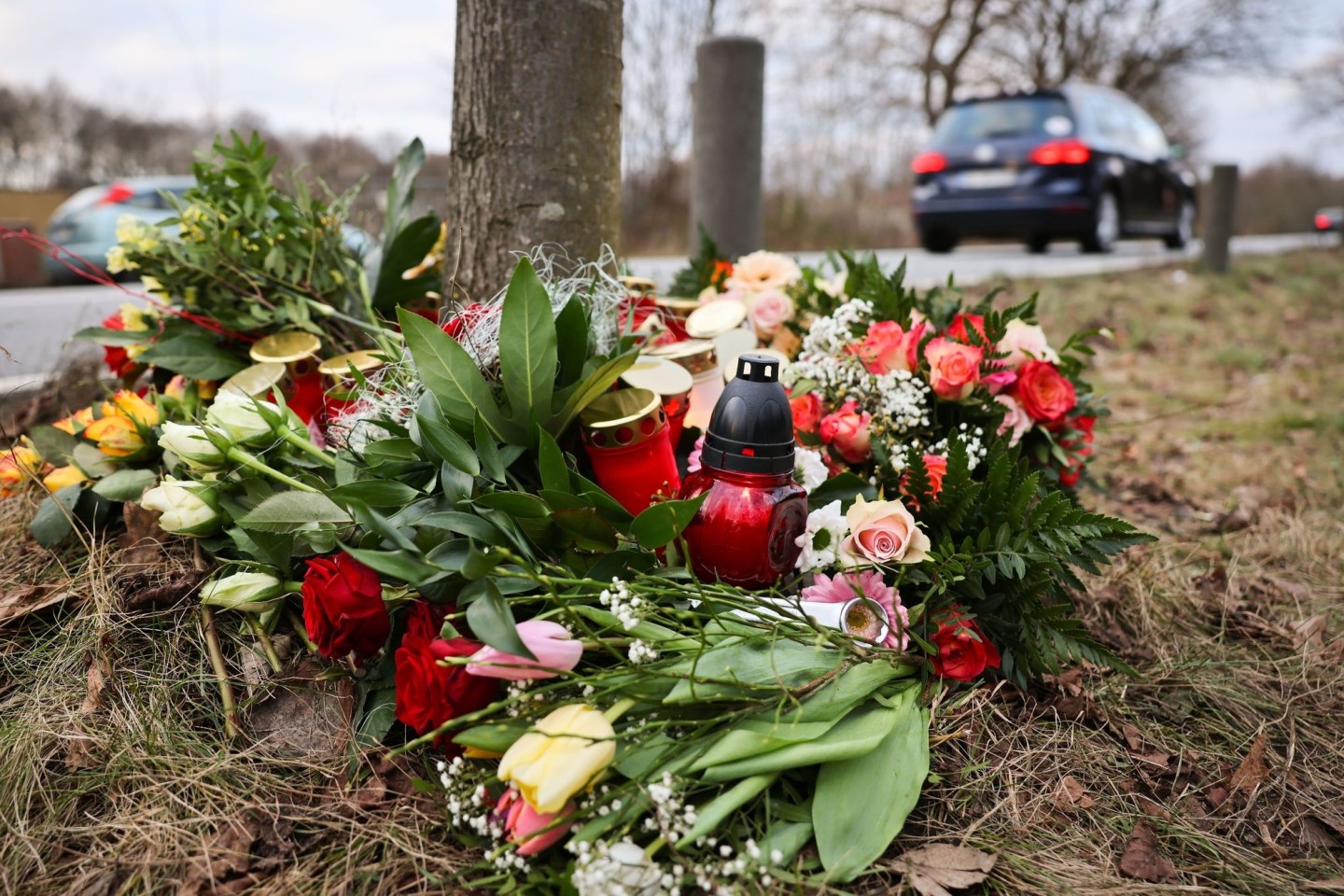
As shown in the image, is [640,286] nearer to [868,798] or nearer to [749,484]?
[749,484]

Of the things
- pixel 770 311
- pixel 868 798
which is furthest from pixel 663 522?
pixel 770 311

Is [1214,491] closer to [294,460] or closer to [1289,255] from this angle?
[294,460]

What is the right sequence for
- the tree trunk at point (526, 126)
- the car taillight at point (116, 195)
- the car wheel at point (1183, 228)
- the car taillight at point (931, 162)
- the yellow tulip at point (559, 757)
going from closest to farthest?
the yellow tulip at point (559, 757)
the tree trunk at point (526, 126)
the car taillight at point (931, 162)
the car taillight at point (116, 195)
the car wheel at point (1183, 228)

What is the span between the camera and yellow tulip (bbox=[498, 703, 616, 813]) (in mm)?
1059

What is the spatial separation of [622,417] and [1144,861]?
1.00 m

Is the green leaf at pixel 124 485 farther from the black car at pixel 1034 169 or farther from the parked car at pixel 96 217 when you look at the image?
the parked car at pixel 96 217

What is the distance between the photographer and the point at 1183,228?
435 inches

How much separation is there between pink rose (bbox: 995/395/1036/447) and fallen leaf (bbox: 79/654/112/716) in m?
1.66

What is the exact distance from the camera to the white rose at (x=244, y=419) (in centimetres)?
150

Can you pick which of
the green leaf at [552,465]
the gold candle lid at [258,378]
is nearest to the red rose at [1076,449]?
the green leaf at [552,465]

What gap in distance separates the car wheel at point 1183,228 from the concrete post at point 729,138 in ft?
28.1

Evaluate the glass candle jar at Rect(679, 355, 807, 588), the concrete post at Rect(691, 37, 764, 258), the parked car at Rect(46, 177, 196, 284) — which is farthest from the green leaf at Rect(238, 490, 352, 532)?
the parked car at Rect(46, 177, 196, 284)

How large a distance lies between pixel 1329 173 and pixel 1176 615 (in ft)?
110

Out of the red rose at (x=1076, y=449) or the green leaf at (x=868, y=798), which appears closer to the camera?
the green leaf at (x=868, y=798)
